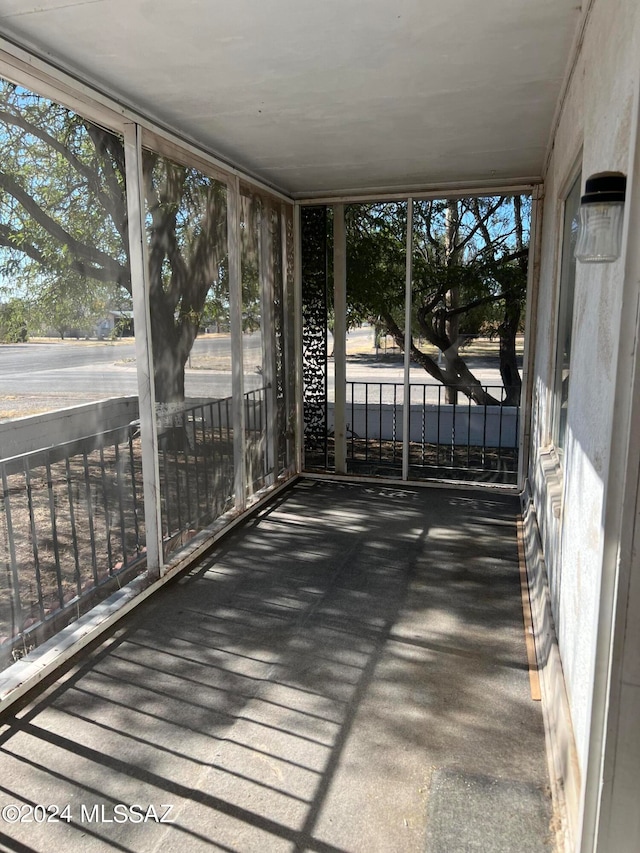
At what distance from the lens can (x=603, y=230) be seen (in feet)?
4.27

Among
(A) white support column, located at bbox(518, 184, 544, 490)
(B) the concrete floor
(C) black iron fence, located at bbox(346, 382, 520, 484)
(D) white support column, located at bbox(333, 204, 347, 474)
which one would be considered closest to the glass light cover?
(B) the concrete floor

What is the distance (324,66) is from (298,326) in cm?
289

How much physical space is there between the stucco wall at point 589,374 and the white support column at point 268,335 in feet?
8.22

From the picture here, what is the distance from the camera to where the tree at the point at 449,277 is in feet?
15.4

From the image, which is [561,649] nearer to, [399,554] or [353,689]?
[353,689]

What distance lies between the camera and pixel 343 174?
432cm

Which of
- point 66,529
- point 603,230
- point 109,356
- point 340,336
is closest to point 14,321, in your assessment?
point 109,356

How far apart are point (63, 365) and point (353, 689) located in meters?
1.76

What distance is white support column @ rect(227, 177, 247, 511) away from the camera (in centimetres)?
390

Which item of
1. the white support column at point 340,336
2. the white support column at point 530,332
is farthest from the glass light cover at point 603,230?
the white support column at point 340,336

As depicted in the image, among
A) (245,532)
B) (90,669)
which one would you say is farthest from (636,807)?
(245,532)

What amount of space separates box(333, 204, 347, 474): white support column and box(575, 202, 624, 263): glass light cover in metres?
3.92

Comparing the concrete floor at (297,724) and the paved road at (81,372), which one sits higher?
the paved road at (81,372)

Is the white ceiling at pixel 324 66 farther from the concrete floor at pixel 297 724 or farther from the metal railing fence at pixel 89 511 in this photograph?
the concrete floor at pixel 297 724
